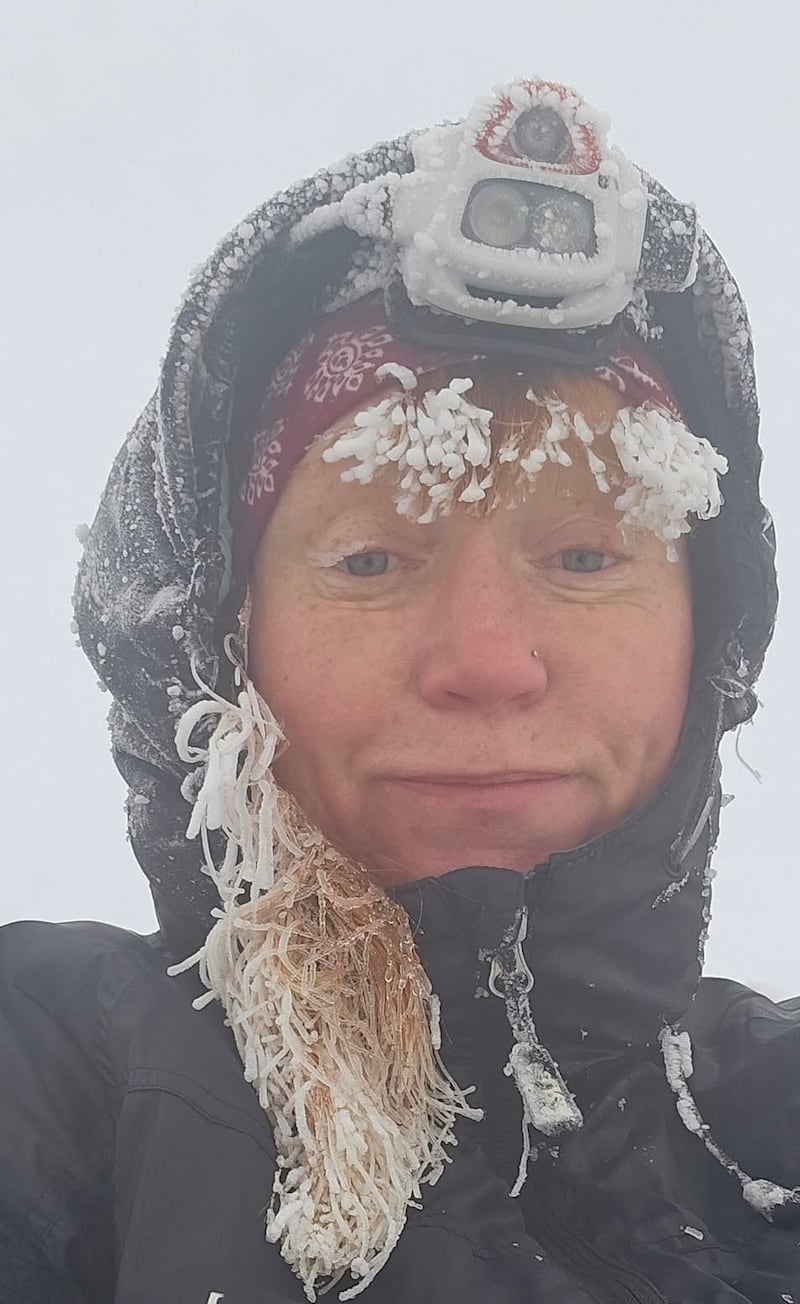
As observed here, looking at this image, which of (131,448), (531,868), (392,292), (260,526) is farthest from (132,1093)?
(392,292)

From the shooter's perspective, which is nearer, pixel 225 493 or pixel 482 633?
pixel 482 633

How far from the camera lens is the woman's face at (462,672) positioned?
2.92ft

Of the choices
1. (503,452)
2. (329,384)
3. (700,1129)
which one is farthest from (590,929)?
(329,384)

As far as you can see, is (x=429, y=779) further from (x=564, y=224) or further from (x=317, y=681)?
(x=564, y=224)

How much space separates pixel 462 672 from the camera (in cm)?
87

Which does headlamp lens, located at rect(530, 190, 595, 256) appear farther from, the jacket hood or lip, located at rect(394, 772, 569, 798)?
lip, located at rect(394, 772, 569, 798)

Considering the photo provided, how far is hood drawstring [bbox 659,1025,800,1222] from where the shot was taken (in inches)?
34.9

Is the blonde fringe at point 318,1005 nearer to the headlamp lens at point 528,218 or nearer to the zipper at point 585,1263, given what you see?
the zipper at point 585,1263

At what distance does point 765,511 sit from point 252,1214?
82 centimetres

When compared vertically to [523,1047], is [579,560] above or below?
above

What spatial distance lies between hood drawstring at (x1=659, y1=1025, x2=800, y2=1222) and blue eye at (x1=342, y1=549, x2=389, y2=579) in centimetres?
52

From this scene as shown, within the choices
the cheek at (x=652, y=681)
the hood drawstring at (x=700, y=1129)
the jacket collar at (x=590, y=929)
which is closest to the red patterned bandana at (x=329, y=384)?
the cheek at (x=652, y=681)

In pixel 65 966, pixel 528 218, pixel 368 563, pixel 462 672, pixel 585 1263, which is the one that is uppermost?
pixel 528 218

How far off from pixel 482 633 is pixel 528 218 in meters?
0.38
